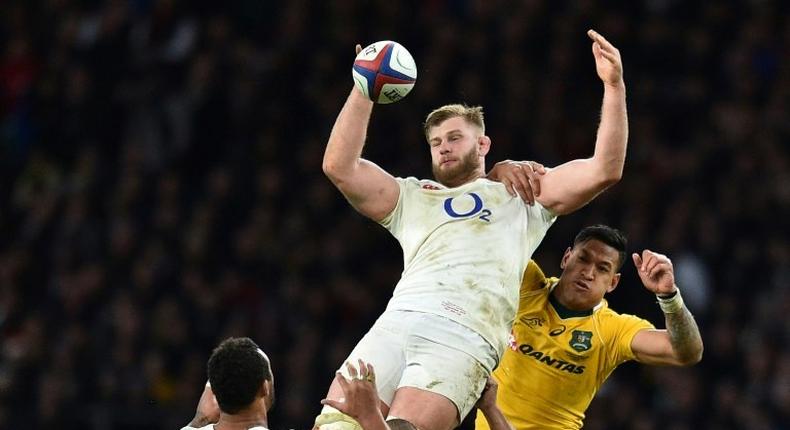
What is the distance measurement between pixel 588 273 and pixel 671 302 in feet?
1.91

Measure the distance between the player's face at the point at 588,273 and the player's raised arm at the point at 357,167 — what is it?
122cm

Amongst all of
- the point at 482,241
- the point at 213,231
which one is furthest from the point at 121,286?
the point at 482,241

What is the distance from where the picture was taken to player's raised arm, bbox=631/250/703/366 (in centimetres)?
681

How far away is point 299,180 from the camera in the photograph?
12.7 meters

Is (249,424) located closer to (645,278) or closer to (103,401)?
(645,278)

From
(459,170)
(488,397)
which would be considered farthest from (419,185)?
(488,397)

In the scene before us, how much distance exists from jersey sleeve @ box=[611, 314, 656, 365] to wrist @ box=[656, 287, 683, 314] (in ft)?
1.61

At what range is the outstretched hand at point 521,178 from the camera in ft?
22.0

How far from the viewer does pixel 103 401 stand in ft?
37.9

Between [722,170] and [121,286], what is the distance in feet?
16.8

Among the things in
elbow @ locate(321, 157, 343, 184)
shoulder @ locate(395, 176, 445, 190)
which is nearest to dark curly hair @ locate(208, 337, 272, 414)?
elbow @ locate(321, 157, 343, 184)

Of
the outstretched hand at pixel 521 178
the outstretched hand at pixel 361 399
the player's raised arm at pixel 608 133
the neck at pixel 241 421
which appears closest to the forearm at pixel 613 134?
the player's raised arm at pixel 608 133

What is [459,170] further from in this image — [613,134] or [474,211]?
[613,134]

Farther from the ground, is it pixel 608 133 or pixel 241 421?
pixel 608 133
